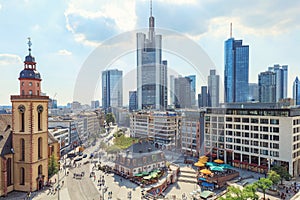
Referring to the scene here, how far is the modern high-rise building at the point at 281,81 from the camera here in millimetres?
119169

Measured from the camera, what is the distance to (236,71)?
133m

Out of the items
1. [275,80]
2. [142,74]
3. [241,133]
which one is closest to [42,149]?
[142,74]

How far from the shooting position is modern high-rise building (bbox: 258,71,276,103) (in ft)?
369

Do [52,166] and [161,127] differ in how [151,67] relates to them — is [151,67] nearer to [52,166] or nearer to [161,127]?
[161,127]

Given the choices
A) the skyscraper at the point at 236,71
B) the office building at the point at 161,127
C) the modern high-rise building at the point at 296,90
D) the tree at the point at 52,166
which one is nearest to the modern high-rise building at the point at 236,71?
the skyscraper at the point at 236,71

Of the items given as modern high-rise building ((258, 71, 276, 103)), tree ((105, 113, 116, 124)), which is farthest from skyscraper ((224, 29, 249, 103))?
tree ((105, 113, 116, 124))

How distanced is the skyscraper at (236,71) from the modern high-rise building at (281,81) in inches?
630

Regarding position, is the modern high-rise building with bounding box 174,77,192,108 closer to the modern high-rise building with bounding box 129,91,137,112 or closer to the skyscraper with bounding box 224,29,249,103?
the modern high-rise building with bounding box 129,91,137,112

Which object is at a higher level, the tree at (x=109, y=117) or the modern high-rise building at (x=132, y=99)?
the modern high-rise building at (x=132, y=99)

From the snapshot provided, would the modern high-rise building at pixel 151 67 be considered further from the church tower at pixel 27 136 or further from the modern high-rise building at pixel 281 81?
the modern high-rise building at pixel 281 81

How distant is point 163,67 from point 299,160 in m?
26.1

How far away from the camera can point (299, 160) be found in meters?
34.1

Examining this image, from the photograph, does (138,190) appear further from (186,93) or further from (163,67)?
(186,93)

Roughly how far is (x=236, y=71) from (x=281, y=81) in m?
24.5
